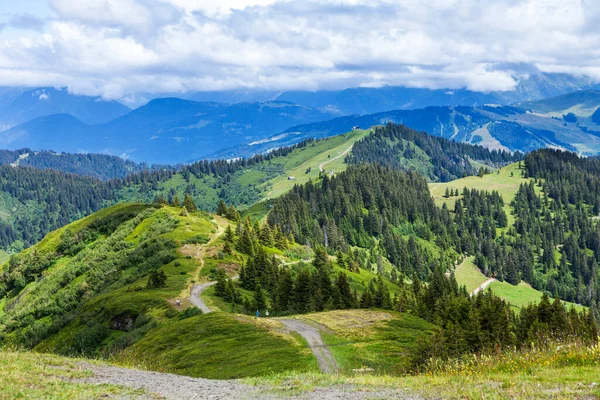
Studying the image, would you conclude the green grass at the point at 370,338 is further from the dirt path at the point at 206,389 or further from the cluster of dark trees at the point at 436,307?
the dirt path at the point at 206,389

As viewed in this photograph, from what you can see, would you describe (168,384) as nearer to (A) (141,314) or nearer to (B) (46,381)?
(B) (46,381)

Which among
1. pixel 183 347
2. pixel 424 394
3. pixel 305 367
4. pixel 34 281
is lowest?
pixel 34 281

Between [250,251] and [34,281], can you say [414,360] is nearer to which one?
[250,251]

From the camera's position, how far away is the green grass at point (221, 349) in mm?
43094

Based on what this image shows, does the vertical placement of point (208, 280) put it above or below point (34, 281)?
above

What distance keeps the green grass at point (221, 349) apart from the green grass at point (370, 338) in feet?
12.1

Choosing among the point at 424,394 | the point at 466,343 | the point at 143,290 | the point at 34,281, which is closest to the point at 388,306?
the point at 143,290

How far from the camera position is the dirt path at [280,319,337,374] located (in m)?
43.2

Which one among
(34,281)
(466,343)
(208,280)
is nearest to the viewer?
(466,343)

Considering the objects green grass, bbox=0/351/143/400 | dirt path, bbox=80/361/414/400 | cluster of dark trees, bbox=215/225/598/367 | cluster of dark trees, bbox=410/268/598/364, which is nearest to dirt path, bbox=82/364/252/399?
dirt path, bbox=80/361/414/400

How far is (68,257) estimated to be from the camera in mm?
166875

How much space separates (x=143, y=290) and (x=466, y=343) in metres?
63.0

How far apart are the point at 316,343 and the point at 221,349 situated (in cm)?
947

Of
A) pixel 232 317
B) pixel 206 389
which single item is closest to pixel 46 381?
pixel 206 389
